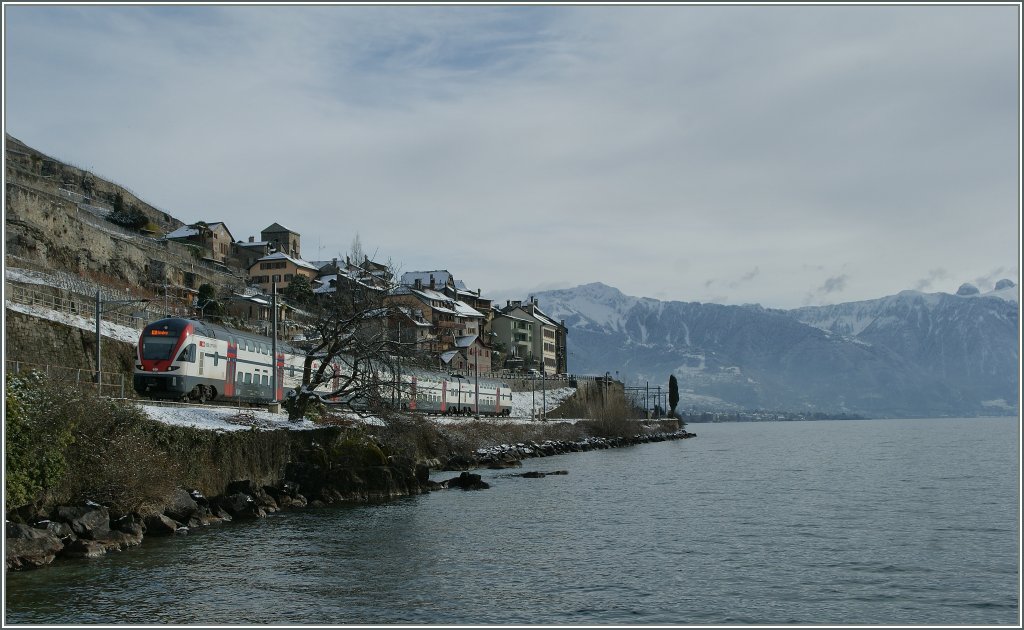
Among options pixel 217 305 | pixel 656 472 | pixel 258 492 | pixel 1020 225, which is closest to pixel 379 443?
pixel 258 492

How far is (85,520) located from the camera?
2642 cm

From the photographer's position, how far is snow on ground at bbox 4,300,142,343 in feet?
165

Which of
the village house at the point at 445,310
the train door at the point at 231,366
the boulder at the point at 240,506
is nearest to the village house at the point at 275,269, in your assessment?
the village house at the point at 445,310

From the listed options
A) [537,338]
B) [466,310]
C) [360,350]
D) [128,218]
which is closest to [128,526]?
[360,350]

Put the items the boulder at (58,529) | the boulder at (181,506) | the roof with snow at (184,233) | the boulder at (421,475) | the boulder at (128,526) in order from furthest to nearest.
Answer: the roof with snow at (184,233), the boulder at (421,475), the boulder at (181,506), the boulder at (128,526), the boulder at (58,529)

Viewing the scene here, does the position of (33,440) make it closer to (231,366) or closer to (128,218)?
(231,366)

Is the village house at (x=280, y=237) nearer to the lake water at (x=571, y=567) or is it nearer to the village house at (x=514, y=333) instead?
the village house at (x=514, y=333)

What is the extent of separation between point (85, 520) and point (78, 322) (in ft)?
104

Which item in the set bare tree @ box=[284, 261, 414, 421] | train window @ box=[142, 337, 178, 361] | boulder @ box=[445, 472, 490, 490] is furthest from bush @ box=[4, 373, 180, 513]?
boulder @ box=[445, 472, 490, 490]

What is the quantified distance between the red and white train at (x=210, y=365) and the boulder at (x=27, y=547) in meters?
21.3

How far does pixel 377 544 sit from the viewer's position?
29000 mm

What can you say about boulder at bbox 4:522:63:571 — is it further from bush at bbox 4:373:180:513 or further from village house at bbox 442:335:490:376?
village house at bbox 442:335:490:376

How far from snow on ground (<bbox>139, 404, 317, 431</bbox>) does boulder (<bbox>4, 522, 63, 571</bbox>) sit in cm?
972

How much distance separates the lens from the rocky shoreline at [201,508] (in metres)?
24.2
